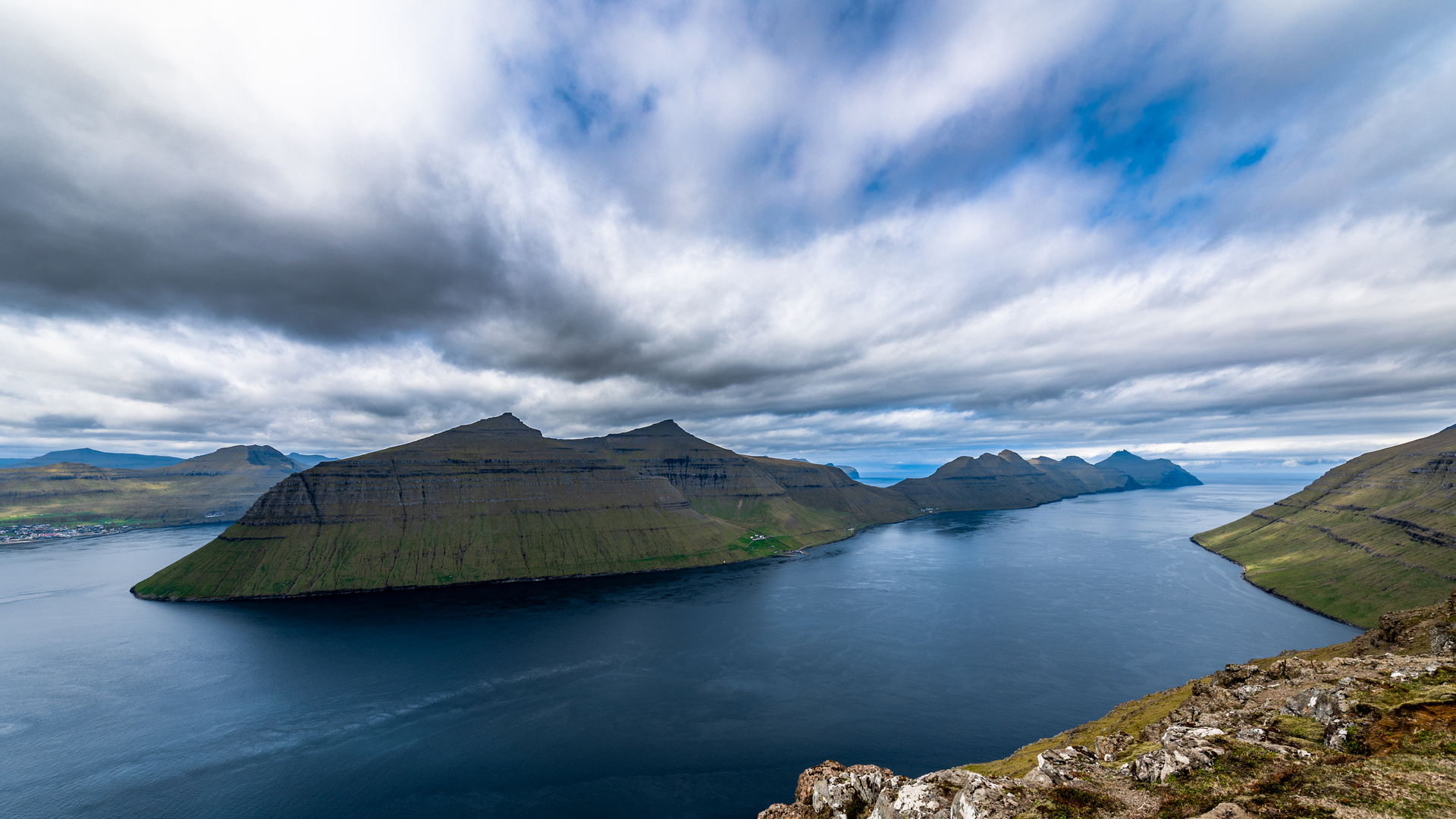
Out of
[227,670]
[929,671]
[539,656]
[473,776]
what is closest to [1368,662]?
[929,671]

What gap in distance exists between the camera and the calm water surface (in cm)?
8506

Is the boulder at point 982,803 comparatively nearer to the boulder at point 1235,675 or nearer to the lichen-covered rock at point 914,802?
the lichen-covered rock at point 914,802

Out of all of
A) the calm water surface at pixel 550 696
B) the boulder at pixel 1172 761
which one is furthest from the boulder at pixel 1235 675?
the boulder at pixel 1172 761

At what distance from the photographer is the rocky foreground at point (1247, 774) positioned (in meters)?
27.6

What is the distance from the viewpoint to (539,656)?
145m

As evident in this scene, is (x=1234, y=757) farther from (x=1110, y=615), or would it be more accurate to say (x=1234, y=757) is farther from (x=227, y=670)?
(x=227, y=670)

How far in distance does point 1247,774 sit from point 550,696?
12465cm

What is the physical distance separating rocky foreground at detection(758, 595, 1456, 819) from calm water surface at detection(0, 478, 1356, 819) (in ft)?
175

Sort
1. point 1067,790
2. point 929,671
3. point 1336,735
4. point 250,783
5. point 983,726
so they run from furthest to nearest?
point 929,671, point 983,726, point 250,783, point 1336,735, point 1067,790

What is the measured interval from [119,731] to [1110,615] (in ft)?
897

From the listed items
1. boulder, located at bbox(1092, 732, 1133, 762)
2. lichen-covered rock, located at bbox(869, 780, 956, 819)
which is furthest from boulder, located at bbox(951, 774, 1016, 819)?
boulder, located at bbox(1092, 732, 1133, 762)

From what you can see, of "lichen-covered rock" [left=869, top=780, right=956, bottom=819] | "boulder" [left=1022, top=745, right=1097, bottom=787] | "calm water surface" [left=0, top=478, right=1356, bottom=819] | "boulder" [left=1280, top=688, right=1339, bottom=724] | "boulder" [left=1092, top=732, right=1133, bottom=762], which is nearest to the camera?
"lichen-covered rock" [left=869, top=780, right=956, bottom=819]

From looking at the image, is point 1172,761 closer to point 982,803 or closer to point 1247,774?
point 1247,774

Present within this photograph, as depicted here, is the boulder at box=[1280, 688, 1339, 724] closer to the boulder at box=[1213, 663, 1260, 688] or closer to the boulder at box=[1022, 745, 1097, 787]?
the boulder at box=[1022, 745, 1097, 787]
